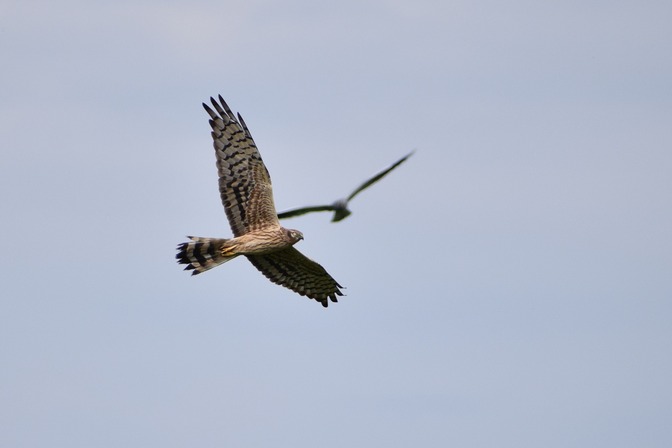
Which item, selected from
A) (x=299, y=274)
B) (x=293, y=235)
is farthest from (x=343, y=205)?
(x=299, y=274)

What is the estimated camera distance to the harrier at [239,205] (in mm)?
20594

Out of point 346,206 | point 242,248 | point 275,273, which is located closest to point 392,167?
point 346,206

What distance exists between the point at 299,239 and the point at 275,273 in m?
2.01

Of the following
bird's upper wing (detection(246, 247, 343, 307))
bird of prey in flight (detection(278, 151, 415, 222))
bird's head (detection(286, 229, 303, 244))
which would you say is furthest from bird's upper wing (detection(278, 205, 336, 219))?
bird's upper wing (detection(246, 247, 343, 307))

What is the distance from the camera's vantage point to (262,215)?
20.9m

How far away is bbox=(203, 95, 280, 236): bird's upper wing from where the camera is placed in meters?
20.9

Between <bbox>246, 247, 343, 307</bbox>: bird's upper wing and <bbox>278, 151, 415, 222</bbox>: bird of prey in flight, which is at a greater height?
<bbox>246, 247, 343, 307</bbox>: bird's upper wing

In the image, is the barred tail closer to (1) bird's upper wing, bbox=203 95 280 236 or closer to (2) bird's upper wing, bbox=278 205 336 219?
(1) bird's upper wing, bbox=203 95 280 236

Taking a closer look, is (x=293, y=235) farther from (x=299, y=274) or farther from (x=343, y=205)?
(x=343, y=205)

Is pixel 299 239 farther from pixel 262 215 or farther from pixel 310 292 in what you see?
pixel 310 292

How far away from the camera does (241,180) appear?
20984mm

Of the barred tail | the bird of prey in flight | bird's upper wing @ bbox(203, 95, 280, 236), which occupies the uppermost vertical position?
bird's upper wing @ bbox(203, 95, 280, 236)

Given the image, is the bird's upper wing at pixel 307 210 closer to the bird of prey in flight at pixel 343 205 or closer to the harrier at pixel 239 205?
the bird of prey in flight at pixel 343 205

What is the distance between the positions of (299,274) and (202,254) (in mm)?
2720
